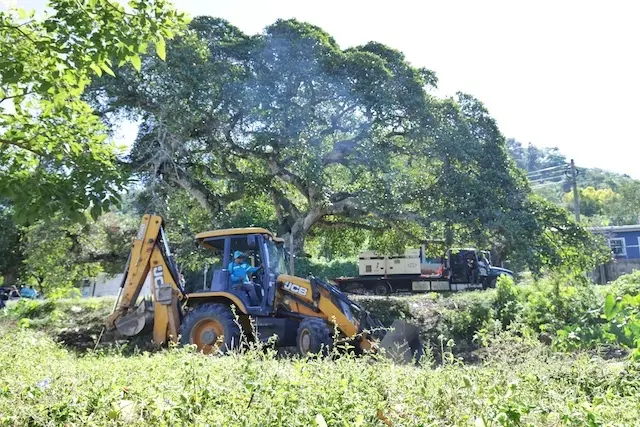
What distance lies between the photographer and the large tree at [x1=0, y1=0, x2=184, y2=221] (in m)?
4.41

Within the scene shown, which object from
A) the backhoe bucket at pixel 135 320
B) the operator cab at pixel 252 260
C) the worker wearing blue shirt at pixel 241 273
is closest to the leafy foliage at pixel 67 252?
the backhoe bucket at pixel 135 320

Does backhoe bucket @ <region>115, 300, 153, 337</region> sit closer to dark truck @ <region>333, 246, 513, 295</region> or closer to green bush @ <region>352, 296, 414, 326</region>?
green bush @ <region>352, 296, 414, 326</region>

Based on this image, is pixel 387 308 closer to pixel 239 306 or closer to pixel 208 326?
pixel 239 306

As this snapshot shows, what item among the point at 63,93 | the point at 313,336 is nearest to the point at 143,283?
the point at 313,336

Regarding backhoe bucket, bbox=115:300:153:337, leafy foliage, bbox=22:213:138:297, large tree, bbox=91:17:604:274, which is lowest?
backhoe bucket, bbox=115:300:153:337

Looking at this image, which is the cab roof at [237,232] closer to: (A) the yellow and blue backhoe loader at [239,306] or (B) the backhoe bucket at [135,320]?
(A) the yellow and blue backhoe loader at [239,306]

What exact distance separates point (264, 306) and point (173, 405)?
6351mm

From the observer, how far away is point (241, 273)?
995cm

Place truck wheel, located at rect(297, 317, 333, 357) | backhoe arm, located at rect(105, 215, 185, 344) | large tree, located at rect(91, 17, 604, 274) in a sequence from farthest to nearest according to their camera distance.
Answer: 1. large tree, located at rect(91, 17, 604, 274)
2. backhoe arm, located at rect(105, 215, 185, 344)
3. truck wheel, located at rect(297, 317, 333, 357)

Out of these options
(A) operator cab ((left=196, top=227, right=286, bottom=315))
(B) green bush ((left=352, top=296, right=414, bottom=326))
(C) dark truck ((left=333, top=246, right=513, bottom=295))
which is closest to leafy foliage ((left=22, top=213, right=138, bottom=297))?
(A) operator cab ((left=196, top=227, right=286, bottom=315))

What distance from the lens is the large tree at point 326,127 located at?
46.6ft

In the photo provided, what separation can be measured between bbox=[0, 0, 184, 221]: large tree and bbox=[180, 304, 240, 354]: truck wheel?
4.67 meters

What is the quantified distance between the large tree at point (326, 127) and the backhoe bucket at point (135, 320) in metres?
5.89

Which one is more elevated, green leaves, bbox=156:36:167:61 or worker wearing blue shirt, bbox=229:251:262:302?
green leaves, bbox=156:36:167:61
